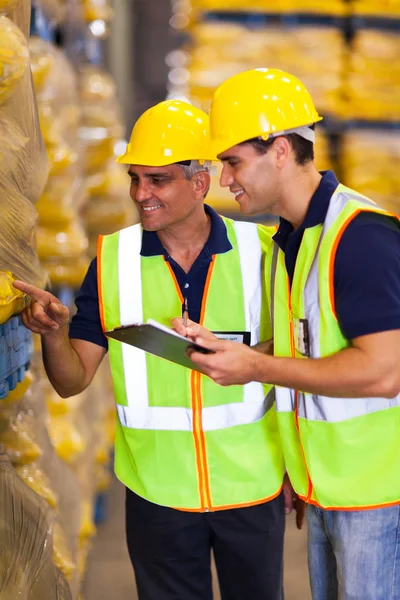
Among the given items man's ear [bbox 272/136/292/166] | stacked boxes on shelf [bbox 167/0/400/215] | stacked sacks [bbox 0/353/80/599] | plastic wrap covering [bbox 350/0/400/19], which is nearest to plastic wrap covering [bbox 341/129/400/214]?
stacked boxes on shelf [bbox 167/0/400/215]

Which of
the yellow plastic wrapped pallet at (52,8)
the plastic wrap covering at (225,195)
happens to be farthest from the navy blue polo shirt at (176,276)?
the plastic wrap covering at (225,195)

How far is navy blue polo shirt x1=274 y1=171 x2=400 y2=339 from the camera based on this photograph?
1821 mm

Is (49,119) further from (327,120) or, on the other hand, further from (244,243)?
(327,120)

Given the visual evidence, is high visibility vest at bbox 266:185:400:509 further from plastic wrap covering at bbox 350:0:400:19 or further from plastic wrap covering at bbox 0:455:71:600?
plastic wrap covering at bbox 350:0:400:19

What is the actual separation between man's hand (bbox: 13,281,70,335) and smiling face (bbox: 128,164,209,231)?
41cm

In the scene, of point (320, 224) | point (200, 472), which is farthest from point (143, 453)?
point (320, 224)

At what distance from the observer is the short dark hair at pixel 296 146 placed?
204cm

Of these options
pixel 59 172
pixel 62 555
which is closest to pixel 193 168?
pixel 59 172

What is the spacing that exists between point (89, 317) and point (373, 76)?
3.93 m

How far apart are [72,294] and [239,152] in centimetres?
246

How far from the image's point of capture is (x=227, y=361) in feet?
6.31

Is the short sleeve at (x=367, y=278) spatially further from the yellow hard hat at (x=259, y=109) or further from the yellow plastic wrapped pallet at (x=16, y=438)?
the yellow plastic wrapped pallet at (x=16, y=438)

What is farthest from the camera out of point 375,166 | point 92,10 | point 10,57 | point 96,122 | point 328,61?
point 375,166

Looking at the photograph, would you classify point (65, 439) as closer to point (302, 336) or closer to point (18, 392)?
point (18, 392)
